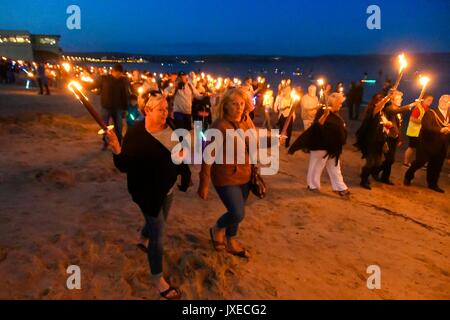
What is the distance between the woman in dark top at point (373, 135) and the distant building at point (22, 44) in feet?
243

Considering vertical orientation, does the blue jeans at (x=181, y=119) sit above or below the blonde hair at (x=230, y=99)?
below

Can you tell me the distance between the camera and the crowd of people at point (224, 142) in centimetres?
349

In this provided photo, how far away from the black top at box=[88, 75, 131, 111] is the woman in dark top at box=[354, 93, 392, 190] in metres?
5.28

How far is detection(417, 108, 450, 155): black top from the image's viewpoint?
26.3 ft

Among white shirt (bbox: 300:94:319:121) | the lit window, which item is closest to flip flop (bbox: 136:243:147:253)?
white shirt (bbox: 300:94:319:121)

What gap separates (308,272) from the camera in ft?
14.3

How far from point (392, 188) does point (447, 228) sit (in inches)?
86.0

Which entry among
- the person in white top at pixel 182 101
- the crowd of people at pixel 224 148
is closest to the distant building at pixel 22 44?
the person in white top at pixel 182 101

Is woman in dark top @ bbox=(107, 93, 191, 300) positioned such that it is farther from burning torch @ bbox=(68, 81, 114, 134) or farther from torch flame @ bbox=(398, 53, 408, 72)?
torch flame @ bbox=(398, 53, 408, 72)

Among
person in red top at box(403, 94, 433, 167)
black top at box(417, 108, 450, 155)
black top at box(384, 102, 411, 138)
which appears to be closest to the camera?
black top at box(384, 102, 411, 138)

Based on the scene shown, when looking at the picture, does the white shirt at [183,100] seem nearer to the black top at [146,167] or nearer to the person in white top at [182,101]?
the person in white top at [182,101]

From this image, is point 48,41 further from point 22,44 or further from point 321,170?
point 321,170

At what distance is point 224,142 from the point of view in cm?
412
